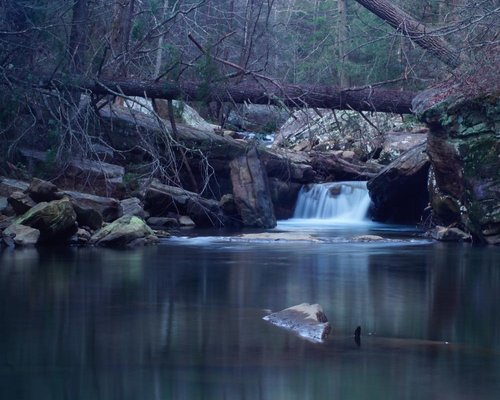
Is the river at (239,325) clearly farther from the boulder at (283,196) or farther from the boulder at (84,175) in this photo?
the boulder at (283,196)

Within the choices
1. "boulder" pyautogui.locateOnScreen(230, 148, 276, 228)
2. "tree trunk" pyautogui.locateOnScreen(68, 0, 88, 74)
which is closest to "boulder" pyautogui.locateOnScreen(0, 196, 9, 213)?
"tree trunk" pyautogui.locateOnScreen(68, 0, 88, 74)

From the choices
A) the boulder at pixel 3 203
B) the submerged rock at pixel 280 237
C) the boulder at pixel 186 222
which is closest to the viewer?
the boulder at pixel 3 203

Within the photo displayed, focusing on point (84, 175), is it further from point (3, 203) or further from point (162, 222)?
point (3, 203)

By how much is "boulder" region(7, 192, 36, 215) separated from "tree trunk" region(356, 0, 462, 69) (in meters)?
8.44

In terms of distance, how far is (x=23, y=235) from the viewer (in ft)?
51.7

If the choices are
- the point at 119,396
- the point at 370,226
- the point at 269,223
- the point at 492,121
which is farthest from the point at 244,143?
the point at 119,396

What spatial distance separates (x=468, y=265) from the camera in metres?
14.1

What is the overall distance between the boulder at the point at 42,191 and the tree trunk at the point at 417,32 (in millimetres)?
8009

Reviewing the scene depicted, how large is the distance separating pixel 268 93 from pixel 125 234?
15.6ft

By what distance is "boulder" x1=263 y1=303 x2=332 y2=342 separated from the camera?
8133 millimetres

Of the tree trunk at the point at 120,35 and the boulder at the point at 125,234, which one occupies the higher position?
the tree trunk at the point at 120,35

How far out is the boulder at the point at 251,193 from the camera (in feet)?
70.9

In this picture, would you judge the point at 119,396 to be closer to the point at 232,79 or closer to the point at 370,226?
the point at 232,79

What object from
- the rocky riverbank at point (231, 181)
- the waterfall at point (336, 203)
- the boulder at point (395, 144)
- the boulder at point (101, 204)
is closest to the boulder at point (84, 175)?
the rocky riverbank at point (231, 181)
